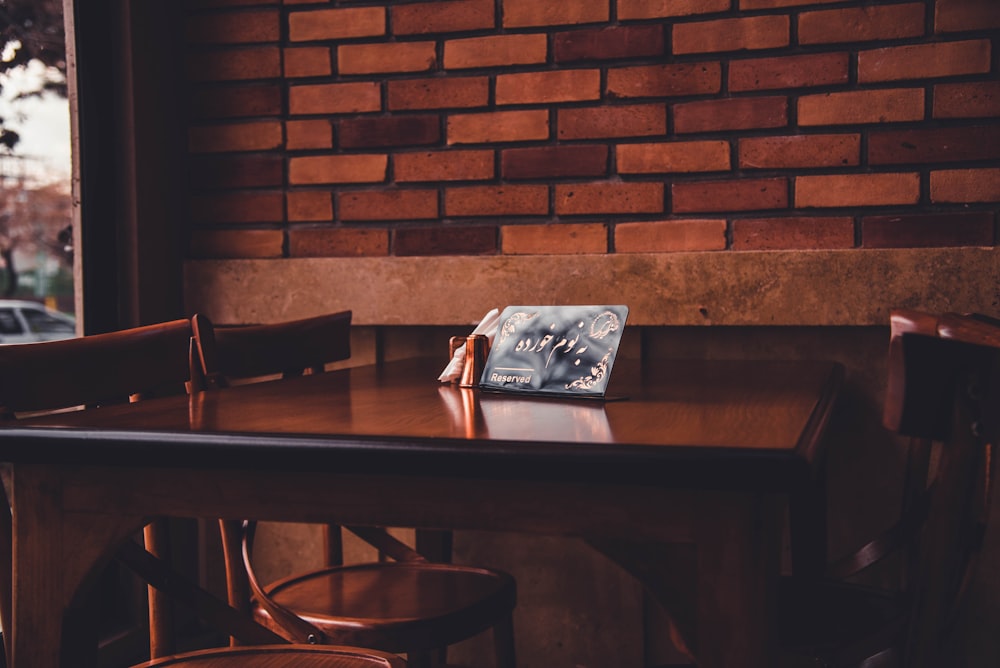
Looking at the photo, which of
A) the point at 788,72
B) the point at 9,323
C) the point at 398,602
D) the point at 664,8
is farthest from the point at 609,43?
the point at 9,323

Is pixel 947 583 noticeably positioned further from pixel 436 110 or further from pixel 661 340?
pixel 436 110

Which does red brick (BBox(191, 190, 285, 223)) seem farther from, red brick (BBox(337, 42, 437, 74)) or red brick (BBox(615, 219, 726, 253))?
red brick (BBox(615, 219, 726, 253))

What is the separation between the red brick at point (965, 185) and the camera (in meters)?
1.93

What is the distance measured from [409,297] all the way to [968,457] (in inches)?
59.6

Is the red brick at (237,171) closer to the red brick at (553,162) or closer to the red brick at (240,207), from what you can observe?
the red brick at (240,207)

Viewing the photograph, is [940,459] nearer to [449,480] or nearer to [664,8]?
[449,480]

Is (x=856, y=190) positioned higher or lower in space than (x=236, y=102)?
lower

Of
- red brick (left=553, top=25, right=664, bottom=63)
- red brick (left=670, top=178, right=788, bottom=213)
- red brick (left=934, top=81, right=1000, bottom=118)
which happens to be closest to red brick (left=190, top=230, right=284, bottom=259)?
red brick (left=553, top=25, right=664, bottom=63)

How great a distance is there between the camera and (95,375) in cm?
125

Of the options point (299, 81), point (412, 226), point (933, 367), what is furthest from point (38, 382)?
point (299, 81)

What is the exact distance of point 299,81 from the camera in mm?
2299

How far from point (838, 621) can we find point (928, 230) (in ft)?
3.23

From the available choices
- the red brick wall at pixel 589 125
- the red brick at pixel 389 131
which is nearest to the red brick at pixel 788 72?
the red brick wall at pixel 589 125

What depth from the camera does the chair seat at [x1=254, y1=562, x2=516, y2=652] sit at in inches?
55.3
